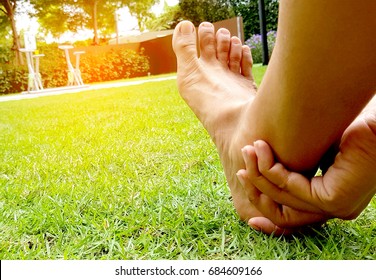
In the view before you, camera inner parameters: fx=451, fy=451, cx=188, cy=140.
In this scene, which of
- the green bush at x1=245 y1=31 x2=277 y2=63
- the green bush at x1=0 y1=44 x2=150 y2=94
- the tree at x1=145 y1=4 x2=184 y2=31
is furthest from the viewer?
the green bush at x1=0 y1=44 x2=150 y2=94

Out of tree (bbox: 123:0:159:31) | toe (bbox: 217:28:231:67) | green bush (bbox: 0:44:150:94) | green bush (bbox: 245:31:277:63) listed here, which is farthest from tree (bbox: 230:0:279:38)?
toe (bbox: 217:28:231:67)

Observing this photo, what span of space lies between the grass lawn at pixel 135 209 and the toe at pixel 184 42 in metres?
0.21

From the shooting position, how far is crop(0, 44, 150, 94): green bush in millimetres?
3398

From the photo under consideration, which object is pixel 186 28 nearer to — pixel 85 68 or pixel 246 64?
pixel 246 64

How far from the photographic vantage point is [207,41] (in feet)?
2.71

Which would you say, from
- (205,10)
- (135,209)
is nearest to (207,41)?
(135,209)

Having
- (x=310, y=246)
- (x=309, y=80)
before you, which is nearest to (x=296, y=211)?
(x=310, y=246)

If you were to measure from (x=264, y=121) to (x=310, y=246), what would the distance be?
0.15 metres

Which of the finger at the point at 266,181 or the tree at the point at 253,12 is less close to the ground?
the tree at the point at 253,12

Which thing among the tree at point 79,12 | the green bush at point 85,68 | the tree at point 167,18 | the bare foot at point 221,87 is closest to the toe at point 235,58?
the bare foot at point 221,87

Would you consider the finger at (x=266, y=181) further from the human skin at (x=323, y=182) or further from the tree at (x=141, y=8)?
Result: the tree at (x=141, y=8)

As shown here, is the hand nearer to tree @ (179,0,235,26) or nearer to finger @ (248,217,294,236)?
finger @ (248,217,294,236)

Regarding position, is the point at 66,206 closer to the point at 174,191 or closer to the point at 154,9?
the point at 174,191

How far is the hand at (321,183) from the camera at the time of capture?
0.43 meters
